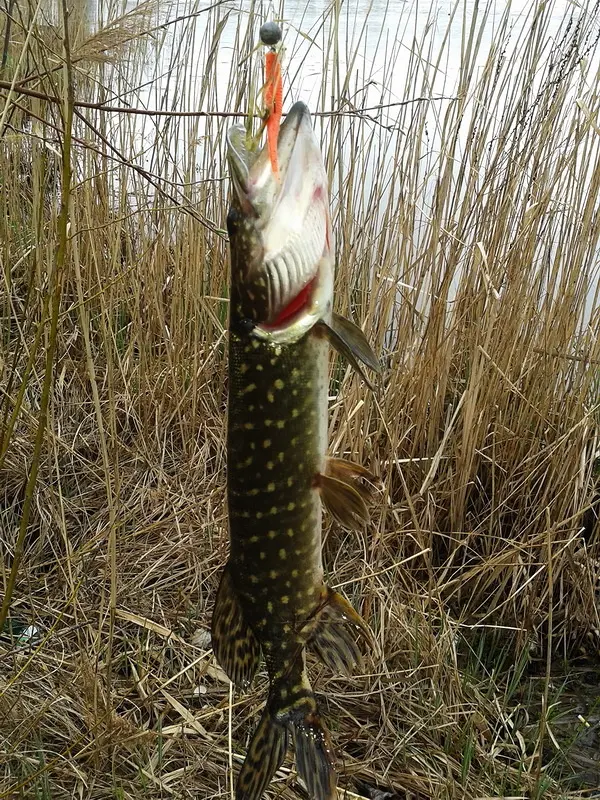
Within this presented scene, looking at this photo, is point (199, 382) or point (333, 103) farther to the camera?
point (199, 382)

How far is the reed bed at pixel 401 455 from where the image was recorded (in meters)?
1.73

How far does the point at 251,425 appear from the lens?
3.11 feet

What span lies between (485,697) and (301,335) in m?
1.32

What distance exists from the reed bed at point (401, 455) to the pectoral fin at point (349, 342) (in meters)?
0.89

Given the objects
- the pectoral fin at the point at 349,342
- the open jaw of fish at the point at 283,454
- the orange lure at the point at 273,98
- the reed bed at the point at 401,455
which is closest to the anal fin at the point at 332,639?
the open jaw of fish at the point at 283,454

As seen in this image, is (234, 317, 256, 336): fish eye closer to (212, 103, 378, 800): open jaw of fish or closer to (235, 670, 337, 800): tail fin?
(212, 103, 378, 800): open jaw of fish

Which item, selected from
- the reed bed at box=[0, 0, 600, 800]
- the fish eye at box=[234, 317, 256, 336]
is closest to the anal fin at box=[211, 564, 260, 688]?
the fish eye at box=[234, 317, 256, 336]

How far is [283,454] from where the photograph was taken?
958 millimetres

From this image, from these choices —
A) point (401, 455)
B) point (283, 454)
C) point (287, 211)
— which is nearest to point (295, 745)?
point (283, 454)

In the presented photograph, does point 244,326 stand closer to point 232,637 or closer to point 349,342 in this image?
point 349,342

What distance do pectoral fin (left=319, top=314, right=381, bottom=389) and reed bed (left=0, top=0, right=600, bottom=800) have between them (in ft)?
2.91

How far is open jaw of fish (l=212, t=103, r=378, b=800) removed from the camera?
85 centimetres

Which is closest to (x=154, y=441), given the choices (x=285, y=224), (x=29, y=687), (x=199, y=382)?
(x=199, y=382)

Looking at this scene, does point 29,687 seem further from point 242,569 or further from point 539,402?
point 539,402
